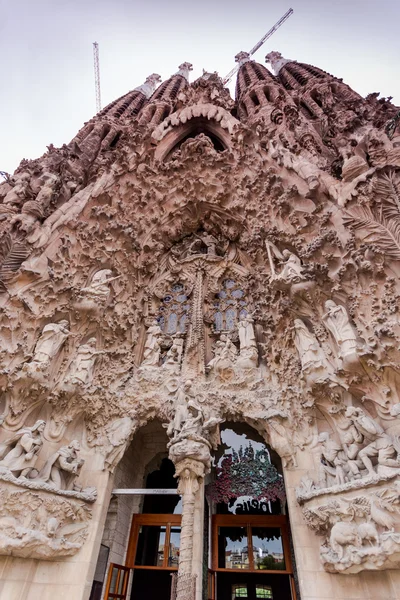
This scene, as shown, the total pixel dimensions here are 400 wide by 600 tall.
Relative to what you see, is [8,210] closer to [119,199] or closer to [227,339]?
[119,199]

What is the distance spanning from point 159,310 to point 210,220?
2940mm

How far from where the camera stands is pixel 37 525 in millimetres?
4480

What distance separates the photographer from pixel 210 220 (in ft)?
29.9

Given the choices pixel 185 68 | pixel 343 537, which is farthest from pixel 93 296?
pixel 185 68

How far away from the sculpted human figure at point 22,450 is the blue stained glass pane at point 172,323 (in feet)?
11.2

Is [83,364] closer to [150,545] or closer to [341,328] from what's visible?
[150,545]

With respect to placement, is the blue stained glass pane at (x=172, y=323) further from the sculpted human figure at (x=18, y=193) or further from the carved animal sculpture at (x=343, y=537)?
the carved animal sculpture at (x=343, y=537)

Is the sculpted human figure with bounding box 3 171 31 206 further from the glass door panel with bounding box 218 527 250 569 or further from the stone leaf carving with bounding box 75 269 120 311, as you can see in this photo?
the glass door panel with bounding box 218 527 250 569

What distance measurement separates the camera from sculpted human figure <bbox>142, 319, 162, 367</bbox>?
6.68 metres

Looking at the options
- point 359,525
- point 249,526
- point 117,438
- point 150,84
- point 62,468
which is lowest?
point 359,525

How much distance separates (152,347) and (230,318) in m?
1.92

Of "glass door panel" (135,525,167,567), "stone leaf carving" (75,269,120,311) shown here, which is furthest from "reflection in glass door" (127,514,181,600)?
"stone leaf carving" (75,269,120,311)

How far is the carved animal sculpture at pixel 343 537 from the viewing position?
3.97m

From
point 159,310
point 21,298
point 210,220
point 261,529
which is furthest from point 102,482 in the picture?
point 210,220
